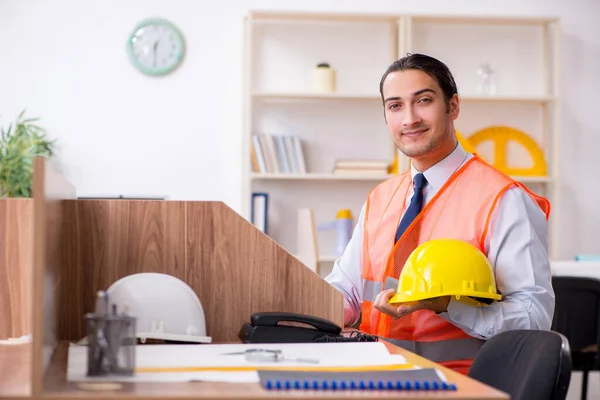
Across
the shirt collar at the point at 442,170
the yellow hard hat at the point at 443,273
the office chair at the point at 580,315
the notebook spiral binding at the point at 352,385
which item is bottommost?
the office chair at the point at 580,315

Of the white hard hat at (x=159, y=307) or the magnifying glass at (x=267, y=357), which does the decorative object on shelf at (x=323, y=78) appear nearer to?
the white hard hat at (x=159, y=307)

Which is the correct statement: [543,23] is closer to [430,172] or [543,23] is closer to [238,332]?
[430,172]

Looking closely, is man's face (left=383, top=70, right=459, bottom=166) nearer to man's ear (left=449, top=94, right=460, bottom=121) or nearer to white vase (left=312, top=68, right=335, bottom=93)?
man's ear (left=449, top=94, right=460, bottom=121)

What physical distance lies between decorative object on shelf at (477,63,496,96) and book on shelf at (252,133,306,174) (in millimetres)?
1150

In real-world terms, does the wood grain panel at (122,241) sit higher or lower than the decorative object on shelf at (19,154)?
lower

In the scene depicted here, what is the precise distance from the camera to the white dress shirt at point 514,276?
6.97 ft

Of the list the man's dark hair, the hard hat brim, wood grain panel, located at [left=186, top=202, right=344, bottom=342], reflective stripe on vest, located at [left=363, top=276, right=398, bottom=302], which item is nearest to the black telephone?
wood grain panel, located at [left=186, top=202, right=344, bottom=342]

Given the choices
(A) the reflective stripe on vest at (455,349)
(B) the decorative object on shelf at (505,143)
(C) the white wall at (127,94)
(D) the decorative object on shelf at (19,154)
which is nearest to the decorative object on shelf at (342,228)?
(C) the white wall at (127,94)

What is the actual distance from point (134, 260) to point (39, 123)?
3.50 meters

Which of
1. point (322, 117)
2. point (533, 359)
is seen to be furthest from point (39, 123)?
point (533, 359)

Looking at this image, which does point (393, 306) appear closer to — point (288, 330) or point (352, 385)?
point (288, 330)

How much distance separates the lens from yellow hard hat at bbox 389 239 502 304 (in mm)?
1957

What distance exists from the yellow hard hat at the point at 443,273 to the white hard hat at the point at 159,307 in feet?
1.62

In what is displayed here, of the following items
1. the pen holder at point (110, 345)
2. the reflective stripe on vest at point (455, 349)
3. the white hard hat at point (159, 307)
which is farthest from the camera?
the reflective stripe on vest at point (455, 349)
